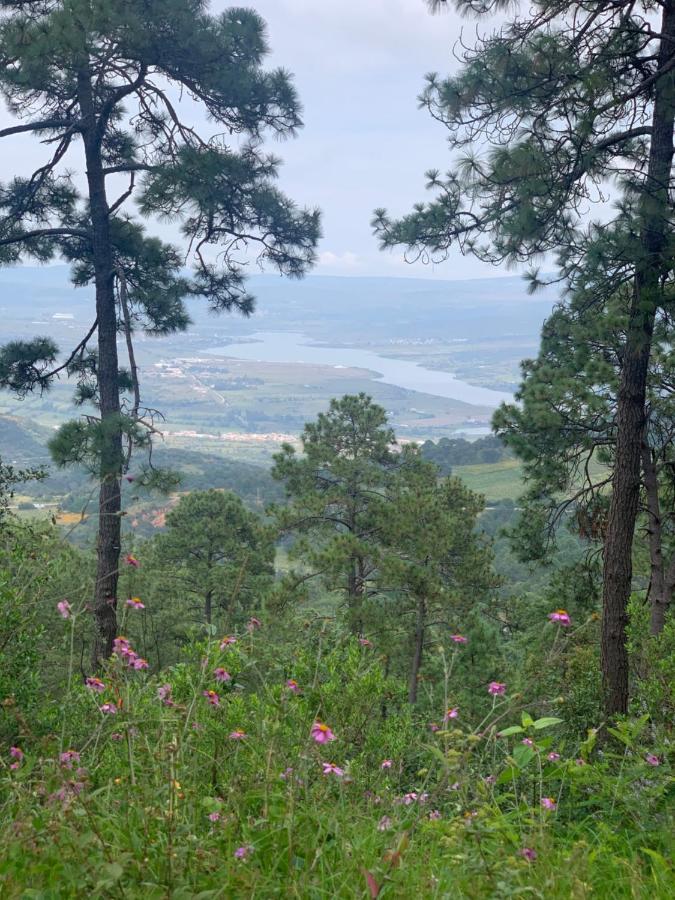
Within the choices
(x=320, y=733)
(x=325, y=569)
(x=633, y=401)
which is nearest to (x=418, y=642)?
(x=325, y=569)

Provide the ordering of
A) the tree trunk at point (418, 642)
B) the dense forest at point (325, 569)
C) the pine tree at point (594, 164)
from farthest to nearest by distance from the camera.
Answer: the tree trunk at point (418, 642) → the pine tree at point (594, 164) → the dense forest at point (325, 569)

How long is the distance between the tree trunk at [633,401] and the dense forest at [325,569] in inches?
1.1

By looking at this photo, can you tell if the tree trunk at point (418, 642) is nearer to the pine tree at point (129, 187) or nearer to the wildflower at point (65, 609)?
the pine tree at point (129, 187)

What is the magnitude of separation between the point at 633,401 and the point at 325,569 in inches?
384

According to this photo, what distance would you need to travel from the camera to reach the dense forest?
2.11 m

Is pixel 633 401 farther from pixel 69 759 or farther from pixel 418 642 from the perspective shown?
pixel 418 642

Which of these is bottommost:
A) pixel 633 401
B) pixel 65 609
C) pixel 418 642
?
pixel 418 642

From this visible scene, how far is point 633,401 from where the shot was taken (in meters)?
7.07

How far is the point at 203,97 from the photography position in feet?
32.5

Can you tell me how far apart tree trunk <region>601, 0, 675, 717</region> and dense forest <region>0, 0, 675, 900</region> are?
3 cm

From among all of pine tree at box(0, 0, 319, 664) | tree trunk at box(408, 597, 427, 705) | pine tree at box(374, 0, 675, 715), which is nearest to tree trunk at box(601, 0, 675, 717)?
pine tree at box(374, 0, 675, 715)

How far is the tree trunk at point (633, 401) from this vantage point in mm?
6496

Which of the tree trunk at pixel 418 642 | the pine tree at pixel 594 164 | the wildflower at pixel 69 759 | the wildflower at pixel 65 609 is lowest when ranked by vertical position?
the tree trunk at pixel 418 642

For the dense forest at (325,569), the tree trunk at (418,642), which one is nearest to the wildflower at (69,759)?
the dense forest at (325,569)
